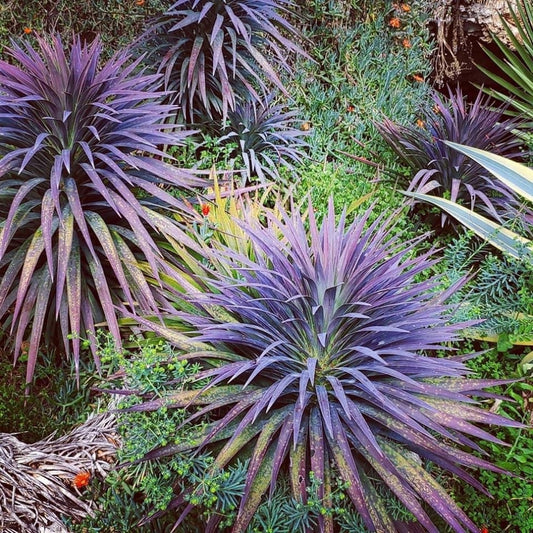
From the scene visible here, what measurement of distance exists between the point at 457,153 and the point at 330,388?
1.99 m

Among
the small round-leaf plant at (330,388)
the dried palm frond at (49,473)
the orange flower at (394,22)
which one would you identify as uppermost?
the orange flower at (394,22)

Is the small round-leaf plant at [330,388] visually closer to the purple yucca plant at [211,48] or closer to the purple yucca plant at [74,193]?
the purple yucca plant at [74,193]

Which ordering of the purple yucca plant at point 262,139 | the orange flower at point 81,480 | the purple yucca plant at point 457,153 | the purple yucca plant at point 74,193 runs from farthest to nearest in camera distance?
the purple yucca plant at point 262,139
the purple yucca plant at point 457,153
the purple yucca plant at point 74,193
the orange flower at point 81,480

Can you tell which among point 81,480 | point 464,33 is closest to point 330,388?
point 81,480

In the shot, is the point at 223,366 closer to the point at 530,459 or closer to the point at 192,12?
the point at 530,459

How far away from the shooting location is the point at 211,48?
3115 mm

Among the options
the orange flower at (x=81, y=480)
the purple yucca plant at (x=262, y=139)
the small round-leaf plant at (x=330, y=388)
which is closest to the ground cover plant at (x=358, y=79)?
the purple yucca plant at (x=262, y=139)

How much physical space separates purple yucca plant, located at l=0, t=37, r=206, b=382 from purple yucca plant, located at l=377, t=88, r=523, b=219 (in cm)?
160

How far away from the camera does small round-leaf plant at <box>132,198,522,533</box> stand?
1.46 metres

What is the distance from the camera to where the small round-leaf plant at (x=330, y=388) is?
1.46 metres

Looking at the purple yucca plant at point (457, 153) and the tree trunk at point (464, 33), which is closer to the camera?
the purple yucca plant at point (457, 153)

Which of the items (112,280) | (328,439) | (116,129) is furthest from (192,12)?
(328,439)

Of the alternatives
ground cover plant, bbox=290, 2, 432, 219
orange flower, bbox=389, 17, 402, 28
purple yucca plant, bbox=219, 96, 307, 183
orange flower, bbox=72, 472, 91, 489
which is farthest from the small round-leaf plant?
orange flower, bbox=389, 17, 402, 28

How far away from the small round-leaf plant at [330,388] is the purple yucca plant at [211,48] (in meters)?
1.45
